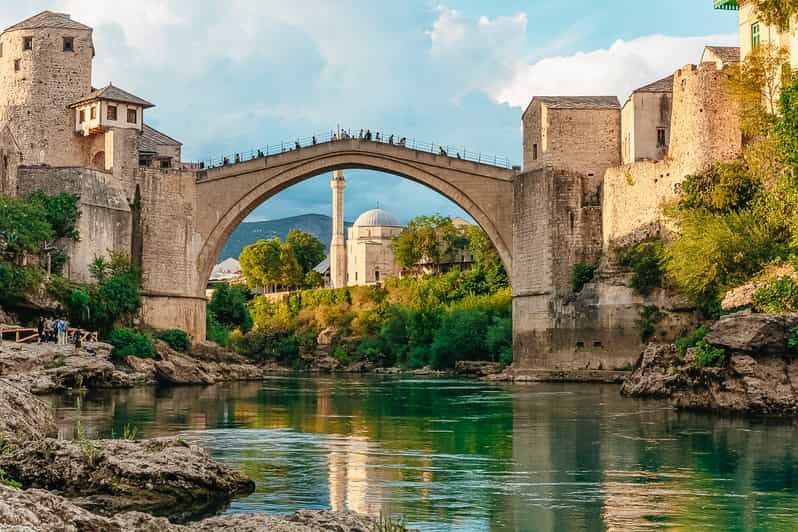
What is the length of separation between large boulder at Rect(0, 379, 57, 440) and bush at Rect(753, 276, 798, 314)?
1619cm

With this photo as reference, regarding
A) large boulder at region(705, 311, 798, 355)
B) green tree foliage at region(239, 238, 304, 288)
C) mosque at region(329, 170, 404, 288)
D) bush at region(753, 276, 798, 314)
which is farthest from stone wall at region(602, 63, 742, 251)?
mosque at region(329, 170, 404, 288)

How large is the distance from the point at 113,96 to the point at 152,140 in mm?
3181

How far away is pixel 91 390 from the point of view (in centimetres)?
2811

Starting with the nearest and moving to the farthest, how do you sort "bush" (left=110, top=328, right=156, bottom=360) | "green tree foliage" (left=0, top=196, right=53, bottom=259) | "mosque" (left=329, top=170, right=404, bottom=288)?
"green tree foliage" (left=0, top=196, right=53, bottom=259)
"bush" (left=110, top=328, right=156, bottom=360)
"mosque" (left=329, top=170, right=404, bottom=288)

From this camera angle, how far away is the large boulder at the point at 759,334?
2258 centimetres

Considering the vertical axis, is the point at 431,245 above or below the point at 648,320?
above

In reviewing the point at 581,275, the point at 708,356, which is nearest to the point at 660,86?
the point at 581,275

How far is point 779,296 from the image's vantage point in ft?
84.5

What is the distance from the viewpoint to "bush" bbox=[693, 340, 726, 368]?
23.5 meters

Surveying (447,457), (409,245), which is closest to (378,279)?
(409,245)

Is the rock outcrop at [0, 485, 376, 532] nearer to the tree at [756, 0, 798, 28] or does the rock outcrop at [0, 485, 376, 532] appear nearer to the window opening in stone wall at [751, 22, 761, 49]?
the tree at [756, 0, 798, 28]

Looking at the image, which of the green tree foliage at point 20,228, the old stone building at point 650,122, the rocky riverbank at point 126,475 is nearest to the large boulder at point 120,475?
the rocky riverbank at point 126,475

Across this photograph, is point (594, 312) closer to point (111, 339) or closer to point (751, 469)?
point (111, 339)

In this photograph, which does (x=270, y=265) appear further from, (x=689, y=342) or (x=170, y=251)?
(x=689, y=342)
